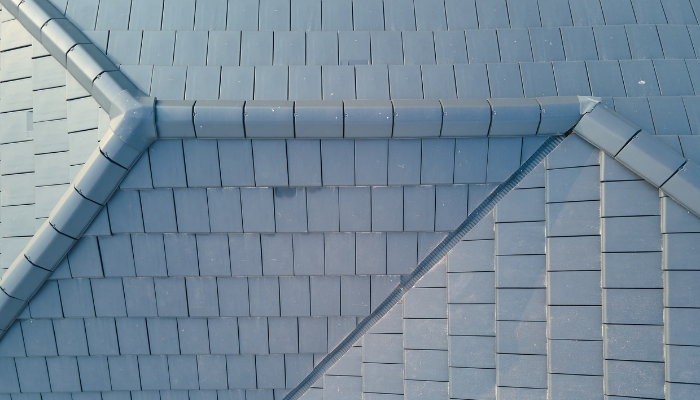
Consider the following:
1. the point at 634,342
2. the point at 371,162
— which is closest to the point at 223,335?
the point at 371,162

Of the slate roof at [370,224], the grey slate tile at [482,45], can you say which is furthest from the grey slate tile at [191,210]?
the grey slate tile at [482,45]

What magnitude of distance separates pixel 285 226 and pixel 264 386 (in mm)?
2027

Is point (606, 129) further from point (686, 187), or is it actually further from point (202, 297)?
point (202, 297)

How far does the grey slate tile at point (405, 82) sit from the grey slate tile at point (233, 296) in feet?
9.01

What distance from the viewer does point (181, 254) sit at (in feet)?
17.1

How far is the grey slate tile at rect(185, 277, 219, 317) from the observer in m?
5.29

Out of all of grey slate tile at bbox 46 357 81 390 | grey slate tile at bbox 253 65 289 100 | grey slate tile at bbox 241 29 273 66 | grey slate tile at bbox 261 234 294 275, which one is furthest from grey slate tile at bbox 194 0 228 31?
grey slate tile at bbox 46 357 81 390

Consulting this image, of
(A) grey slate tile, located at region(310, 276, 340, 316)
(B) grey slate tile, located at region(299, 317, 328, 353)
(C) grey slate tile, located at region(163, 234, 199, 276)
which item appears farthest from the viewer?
(B) grey slate tile, located at region(299, 317, 328, 353)

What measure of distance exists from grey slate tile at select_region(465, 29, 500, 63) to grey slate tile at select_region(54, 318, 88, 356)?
5.52 meters

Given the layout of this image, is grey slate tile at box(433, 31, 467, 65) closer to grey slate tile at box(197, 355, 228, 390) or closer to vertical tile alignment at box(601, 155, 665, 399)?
vertical tile alignment at box(601, 155, 665, 399)

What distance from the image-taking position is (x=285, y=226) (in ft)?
16.8

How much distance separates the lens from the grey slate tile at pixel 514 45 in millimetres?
5188

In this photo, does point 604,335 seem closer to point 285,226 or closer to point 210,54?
point 285,226

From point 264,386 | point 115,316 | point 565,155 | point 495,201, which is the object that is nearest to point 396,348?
point 264,386
